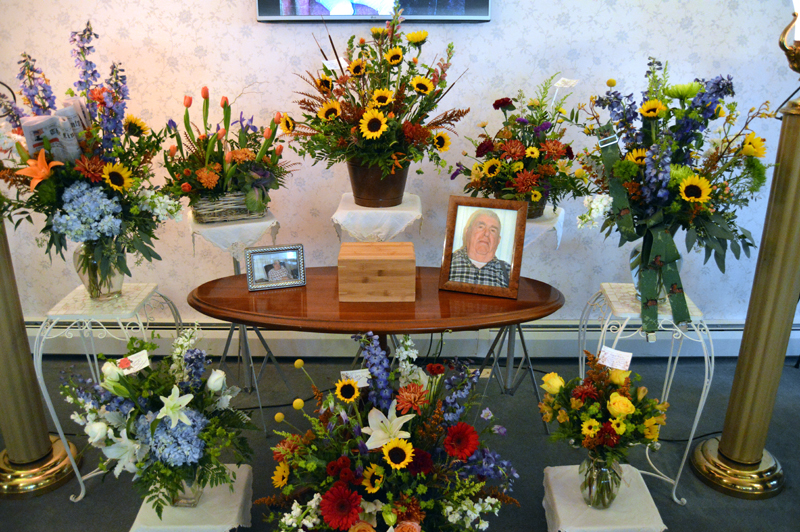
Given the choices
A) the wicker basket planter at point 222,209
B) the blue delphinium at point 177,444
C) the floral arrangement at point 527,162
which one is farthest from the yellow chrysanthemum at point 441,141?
the blue delphinium at point 177,444

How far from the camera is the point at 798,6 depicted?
1868mm

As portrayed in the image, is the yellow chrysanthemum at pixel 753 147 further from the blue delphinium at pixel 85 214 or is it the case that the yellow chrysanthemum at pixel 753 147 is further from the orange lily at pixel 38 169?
the orange lily at pixel 38 169

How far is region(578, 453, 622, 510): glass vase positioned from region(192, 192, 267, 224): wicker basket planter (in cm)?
156

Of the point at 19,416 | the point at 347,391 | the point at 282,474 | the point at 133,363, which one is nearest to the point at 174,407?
the point at 133,363

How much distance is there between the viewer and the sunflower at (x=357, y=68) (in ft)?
6.76

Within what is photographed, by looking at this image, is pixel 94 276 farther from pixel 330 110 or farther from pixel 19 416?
pixel 330 110

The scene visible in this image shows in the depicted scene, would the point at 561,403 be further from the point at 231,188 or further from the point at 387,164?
the point at 231,188

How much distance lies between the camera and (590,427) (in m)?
1.79

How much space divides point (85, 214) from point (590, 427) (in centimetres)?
177

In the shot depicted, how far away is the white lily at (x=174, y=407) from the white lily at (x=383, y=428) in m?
0.52

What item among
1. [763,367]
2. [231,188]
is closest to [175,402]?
[231,188]

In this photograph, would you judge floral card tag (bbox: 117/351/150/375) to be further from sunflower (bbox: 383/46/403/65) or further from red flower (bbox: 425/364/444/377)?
sunflower (bbox: 383/46/403/65)

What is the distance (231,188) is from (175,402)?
0.88 m

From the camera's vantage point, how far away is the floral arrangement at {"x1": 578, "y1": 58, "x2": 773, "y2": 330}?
6.19ft
